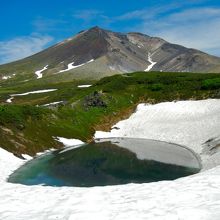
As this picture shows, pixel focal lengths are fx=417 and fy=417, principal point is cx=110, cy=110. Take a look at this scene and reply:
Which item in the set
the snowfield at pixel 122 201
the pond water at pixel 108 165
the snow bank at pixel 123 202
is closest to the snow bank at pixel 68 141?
the pond water at pixel 108 165

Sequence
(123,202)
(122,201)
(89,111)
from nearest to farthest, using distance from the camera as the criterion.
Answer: (123,202)
(122,201)
(89,111)

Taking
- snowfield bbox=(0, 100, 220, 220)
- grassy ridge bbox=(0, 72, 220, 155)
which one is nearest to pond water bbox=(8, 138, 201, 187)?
grassy ridge bbox=(0, 72, 220, 155)

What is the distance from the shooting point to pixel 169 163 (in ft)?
178

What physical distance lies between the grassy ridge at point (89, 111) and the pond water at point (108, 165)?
5.51m

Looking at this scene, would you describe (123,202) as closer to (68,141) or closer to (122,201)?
(122,201)

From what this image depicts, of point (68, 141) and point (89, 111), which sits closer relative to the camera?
point (68, 141)

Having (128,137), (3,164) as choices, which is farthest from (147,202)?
(128,137)

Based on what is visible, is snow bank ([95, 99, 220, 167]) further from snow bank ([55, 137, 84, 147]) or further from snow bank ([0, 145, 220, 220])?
snow bank ([0, 145, 220, 220])

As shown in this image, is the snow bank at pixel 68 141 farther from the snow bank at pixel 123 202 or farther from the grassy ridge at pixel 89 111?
the snow bank at pixel 123 202

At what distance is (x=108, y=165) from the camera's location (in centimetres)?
5409

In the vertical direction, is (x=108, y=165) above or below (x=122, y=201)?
above

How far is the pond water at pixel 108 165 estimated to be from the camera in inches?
1761

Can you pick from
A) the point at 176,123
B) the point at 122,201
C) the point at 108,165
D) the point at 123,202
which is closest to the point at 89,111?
the point at 176,123

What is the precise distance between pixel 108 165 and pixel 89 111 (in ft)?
143
